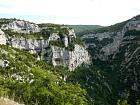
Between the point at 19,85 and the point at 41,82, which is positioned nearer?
the point at 19,85

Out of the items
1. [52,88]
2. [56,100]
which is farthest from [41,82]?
[56,100]

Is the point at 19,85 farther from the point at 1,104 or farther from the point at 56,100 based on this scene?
the point at 1,104

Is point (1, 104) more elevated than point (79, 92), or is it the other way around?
point (1, 104)

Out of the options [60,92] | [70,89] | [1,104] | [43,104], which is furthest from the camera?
[70,89]

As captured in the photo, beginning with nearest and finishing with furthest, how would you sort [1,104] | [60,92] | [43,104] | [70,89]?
[1,104] → [43,104] → [60,92] → [70,89]

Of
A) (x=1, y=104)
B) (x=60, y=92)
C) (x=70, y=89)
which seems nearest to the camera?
(x=1, y=104)

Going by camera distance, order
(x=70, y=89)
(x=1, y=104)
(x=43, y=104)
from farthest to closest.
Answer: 1. (x=70, y=89)
2. (x=43, y=104)
3. (x=1, y=104)

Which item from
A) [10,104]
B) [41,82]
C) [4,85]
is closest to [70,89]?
[41,82]

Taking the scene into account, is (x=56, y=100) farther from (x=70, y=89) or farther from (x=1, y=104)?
(x=1, y=104)

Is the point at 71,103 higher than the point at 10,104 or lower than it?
lower
